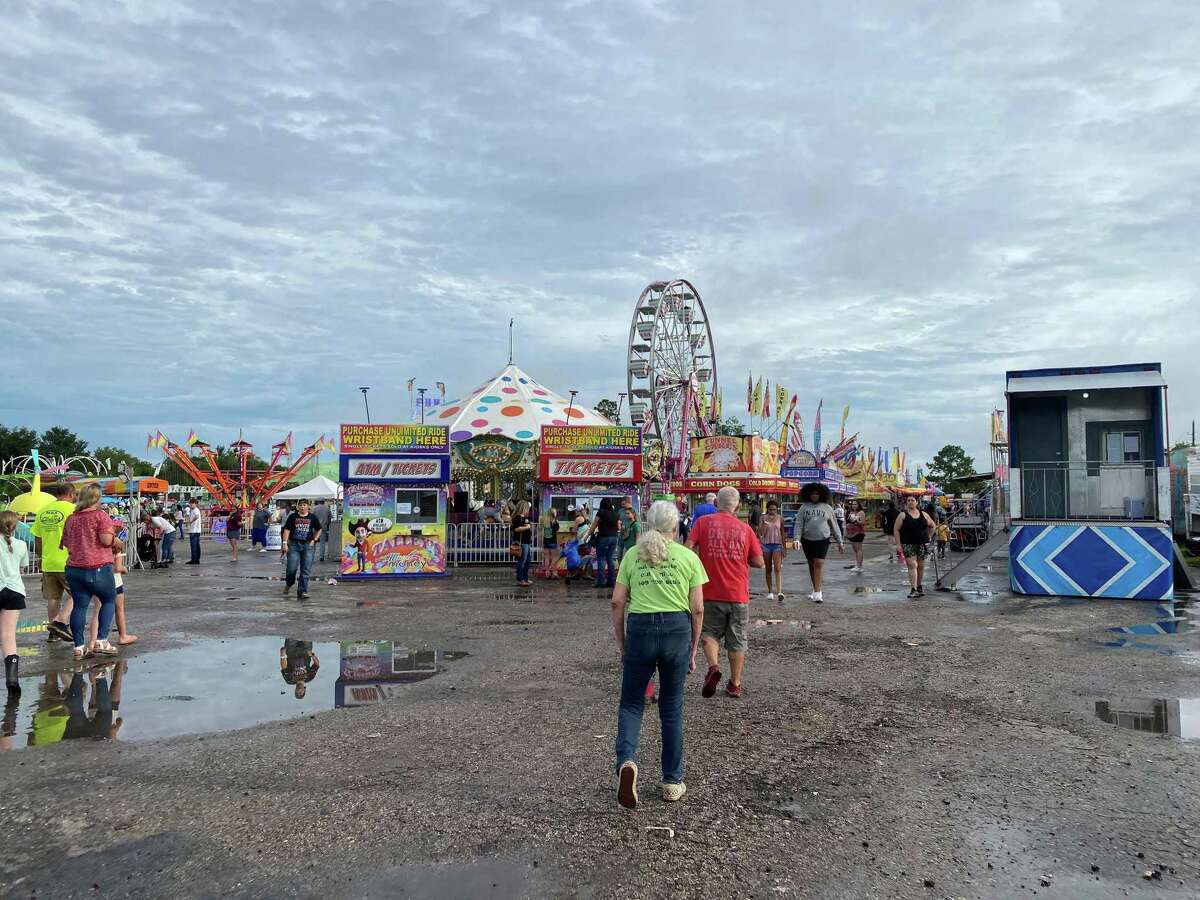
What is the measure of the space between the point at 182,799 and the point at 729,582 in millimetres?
3874

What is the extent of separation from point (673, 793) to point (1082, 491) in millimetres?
12877

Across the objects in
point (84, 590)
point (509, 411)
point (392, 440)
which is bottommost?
point (84, 590)

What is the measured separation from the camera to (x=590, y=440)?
17.8 metres

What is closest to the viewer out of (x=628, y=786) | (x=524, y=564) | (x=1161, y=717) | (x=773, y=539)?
(x=628, y=786)

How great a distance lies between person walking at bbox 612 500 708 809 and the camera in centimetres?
441

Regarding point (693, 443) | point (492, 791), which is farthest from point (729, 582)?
point (693, 443)

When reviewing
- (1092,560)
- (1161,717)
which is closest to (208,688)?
(1161,717)

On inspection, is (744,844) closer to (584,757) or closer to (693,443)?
(584,757)

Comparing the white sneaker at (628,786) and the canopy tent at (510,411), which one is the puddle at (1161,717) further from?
the canopy tent at (510,411)

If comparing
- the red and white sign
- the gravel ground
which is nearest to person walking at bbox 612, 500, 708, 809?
the gravel ground

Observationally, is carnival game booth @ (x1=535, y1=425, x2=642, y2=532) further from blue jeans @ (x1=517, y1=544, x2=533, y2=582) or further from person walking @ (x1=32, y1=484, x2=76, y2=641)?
person walking @ (x1=32, y1=484, x2=76, y2=641)

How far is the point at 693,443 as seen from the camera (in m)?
35.3

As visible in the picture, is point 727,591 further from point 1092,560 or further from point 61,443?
point 61,443

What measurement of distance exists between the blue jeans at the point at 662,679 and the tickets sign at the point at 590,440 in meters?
13.1
